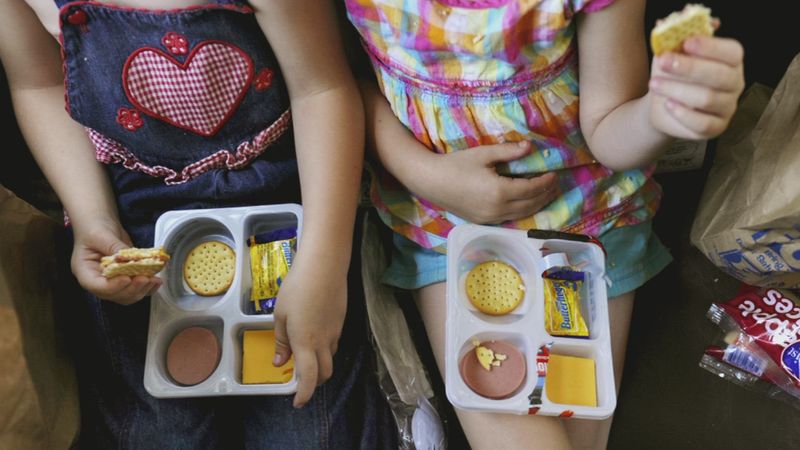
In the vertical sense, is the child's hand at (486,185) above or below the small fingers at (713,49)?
below

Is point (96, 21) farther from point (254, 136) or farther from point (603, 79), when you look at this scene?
point (603, 79)

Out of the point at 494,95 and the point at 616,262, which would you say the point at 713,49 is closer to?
the point at 494,95

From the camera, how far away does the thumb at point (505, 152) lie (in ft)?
2.49

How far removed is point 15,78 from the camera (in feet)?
2.68

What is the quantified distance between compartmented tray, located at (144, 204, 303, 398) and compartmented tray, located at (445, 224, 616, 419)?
7.7 inches

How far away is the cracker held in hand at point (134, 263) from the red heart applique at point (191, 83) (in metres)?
0.17

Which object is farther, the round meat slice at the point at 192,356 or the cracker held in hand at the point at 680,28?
the round meat slice at the point at 192,356

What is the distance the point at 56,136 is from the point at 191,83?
23cm

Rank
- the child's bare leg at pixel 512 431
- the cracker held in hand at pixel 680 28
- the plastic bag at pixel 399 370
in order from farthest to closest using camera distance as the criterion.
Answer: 1. the plastic bag at pixel 399 370
2. the child's bare leg at pixel 512 431
3. the cracker held in hand at pixel 680 28

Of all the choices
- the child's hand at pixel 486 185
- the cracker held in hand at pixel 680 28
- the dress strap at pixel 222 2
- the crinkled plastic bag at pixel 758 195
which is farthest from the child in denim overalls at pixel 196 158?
the crinkled plastic bag at pixel 758 195

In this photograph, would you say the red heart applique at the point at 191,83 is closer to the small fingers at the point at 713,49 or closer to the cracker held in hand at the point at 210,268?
the cracker held in hand at the point at 210,268

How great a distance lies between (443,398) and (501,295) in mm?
266

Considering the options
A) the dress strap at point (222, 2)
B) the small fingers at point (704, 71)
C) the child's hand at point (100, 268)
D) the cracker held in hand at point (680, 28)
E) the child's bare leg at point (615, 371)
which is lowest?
the child's bare leg at point (615, 371)

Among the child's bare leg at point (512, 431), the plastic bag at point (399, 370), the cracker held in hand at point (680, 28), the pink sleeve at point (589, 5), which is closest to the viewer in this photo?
the cracker held in hand at point (680, 28)
